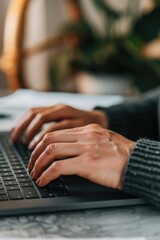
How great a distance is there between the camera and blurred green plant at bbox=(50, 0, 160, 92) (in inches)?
85.7

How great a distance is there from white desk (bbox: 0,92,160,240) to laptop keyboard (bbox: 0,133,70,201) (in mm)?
26

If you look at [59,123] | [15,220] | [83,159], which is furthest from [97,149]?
[59,123]

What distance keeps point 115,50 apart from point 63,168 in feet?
5.46

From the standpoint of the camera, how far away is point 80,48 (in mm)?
2326

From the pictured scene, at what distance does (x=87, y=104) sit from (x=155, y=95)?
167 mm

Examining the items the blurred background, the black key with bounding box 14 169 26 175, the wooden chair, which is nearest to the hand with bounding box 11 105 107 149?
the black key with bounding box 14 169 26 175

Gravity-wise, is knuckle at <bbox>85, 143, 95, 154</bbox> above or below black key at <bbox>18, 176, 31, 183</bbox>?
above

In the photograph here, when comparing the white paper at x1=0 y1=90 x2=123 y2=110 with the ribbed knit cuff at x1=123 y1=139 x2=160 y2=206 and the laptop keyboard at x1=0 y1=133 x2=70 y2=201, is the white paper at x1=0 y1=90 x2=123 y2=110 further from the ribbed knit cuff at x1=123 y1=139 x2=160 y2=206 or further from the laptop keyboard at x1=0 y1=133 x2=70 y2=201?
the ribbed knit cuff at x1=123 y1=139 x2=160 y2=206

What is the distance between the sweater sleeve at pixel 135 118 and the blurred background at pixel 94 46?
0.88 meters

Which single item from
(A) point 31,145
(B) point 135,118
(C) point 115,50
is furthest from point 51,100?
(C) point 115,50

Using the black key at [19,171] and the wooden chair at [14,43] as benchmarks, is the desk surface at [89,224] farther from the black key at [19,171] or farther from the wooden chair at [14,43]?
the wooden chair at [14,43]

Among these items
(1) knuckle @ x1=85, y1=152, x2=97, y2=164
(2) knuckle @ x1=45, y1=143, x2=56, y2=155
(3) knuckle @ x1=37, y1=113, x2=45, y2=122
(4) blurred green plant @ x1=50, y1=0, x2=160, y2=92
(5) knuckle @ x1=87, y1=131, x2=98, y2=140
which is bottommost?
(4) blurred green plant @ x1=50, y1=0, x2=160, y2=92

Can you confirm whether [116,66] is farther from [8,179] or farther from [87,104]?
[8,179]

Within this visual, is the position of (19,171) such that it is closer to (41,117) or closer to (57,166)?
(57,166)
